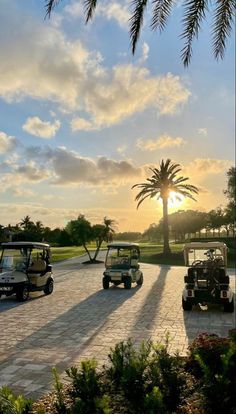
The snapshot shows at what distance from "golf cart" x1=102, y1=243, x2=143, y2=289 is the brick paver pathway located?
2.48 feet

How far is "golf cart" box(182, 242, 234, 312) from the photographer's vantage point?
11789mm

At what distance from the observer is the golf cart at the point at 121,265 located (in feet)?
56.8

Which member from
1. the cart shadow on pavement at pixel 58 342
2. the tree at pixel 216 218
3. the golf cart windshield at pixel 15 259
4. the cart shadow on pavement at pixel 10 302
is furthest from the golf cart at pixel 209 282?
the tree at pixel 216 218

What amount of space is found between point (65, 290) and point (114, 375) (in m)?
12.5

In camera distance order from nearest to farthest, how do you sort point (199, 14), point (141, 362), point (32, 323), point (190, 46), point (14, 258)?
point (141, 362) → point (199, 14) → point (190, 46) → point (32, 323) → point (14, 258)

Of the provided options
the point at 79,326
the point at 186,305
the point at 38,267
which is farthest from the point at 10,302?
the point at 186,305

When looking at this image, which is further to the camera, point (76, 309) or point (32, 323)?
point (76, 309)

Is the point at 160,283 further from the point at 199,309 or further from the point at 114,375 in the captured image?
the point at 114,375

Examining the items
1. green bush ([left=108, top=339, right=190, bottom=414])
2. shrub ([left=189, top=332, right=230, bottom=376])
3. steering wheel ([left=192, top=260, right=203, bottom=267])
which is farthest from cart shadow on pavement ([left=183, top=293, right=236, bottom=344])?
green bush ([left=108, top=339, right=190, bottom=414])

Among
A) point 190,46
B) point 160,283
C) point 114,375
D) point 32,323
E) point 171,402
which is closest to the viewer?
point 171,402

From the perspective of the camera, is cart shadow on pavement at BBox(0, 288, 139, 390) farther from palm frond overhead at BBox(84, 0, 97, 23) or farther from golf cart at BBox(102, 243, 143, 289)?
palm frond overhead at BBox(84, 0, 97, 23)

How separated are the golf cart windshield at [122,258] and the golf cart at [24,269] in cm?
312

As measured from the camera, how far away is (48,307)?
43.1 ft

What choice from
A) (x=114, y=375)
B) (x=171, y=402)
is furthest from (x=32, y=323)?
(x=171, y=402)
